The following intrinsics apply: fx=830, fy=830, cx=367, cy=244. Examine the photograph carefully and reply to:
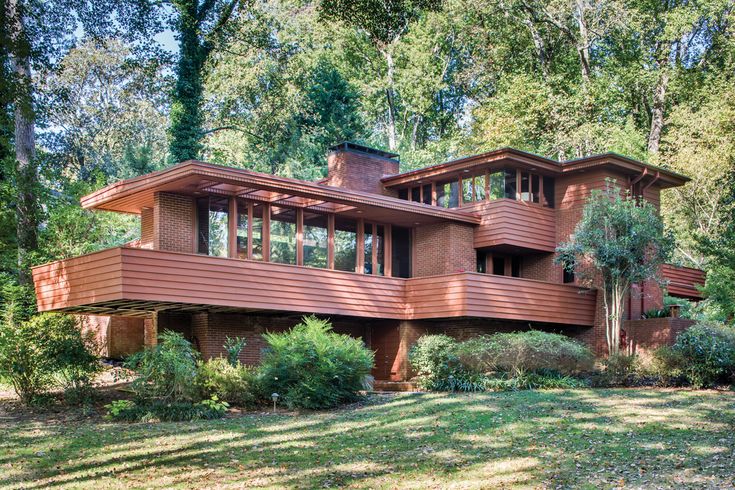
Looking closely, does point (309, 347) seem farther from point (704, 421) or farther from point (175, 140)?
point (175, 140)

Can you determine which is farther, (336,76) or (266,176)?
(336,76)

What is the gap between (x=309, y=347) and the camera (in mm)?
17109

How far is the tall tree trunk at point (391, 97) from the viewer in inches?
1734

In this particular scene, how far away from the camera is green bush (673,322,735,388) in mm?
19578

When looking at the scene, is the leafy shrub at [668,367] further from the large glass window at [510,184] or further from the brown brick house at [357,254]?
the large glass window at [510,184]

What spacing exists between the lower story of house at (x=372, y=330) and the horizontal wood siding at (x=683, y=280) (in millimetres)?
5675

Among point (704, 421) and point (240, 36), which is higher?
point (240, 36)

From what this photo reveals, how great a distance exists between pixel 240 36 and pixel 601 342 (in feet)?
55.4

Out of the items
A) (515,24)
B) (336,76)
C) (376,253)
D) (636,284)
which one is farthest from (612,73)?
(376,253)

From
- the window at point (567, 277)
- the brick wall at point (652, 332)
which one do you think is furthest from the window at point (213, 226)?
the brick wall at point (652, 332)

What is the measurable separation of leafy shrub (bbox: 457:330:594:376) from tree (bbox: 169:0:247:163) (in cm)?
1363

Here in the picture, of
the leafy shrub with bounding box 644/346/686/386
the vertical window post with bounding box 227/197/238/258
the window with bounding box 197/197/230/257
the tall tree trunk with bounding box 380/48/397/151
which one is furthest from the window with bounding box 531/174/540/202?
the tall tree trunk with bounding box 380/48/397/151

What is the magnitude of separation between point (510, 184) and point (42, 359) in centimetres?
1439

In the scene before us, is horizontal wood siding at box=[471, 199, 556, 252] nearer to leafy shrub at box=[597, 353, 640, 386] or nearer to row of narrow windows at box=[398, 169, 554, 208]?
row of narrow windows at box=[398, 169, 554, 208]
